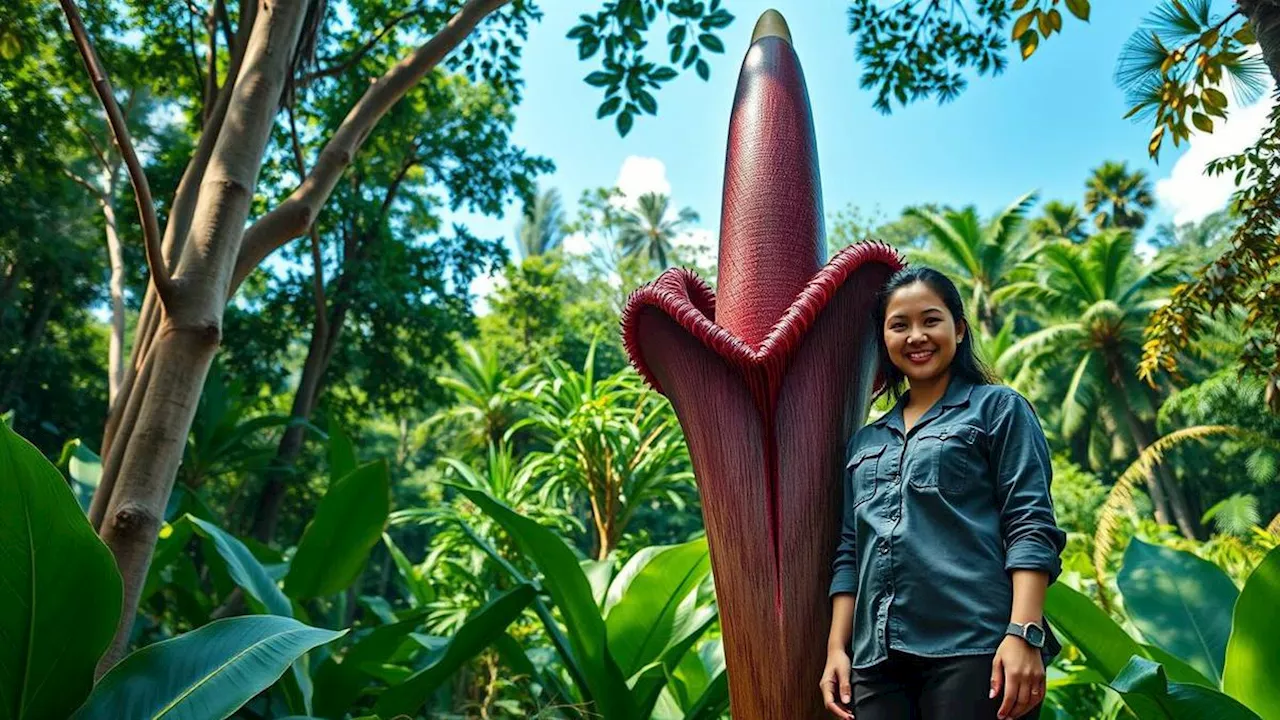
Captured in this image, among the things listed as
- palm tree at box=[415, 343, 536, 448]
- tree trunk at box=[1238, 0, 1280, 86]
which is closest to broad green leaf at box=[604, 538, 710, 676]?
tree trunk at box=[1238, 0, 1280, 86]

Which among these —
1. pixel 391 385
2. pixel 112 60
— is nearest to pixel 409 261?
pixel 391 385

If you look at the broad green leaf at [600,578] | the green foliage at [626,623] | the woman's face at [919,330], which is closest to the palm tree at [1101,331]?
the broad green leaf at [600,578]

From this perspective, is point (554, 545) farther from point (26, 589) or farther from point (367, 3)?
point (367, 3)

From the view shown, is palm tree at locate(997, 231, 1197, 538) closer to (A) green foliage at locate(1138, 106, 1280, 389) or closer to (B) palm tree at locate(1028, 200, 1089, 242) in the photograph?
(B) palm tree at locate(1028, 200, 1089, 242)

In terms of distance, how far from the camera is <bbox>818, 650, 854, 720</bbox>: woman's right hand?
107 cm

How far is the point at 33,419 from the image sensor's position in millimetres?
9086

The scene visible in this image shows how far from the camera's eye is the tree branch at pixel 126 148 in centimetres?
166

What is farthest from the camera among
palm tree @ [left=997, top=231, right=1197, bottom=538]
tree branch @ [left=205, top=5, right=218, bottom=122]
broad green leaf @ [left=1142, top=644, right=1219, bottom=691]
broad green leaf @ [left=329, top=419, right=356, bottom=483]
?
palm tree @ [left=997, top=231, right=1197, bottom=538]

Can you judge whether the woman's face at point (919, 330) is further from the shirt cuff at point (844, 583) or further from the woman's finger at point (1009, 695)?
the woman's finger at point (1009, 695)

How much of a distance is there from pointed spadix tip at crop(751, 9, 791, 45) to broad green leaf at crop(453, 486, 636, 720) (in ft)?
4.18

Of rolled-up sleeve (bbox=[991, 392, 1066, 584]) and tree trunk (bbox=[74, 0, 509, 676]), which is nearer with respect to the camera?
rolled-up sleeve (bbox=[991, 392, 1066, 584])

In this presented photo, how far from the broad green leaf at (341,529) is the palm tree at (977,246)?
1686cm

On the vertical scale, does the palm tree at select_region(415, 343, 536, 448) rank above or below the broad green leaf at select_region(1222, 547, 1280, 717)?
above

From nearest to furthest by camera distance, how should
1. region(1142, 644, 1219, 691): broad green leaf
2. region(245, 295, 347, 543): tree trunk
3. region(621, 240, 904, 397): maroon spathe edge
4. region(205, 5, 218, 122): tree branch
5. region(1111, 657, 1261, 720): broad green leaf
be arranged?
region(621, 240, 904, 397): maroon spathe edge → region(1111, 657, 1261, 720): broad green leaf → region(1142, 644, 1219, 691): broad green leaf → region(205, 5, 218, 122): tree branch → region(245, 295, 347, 543): tree trunk
